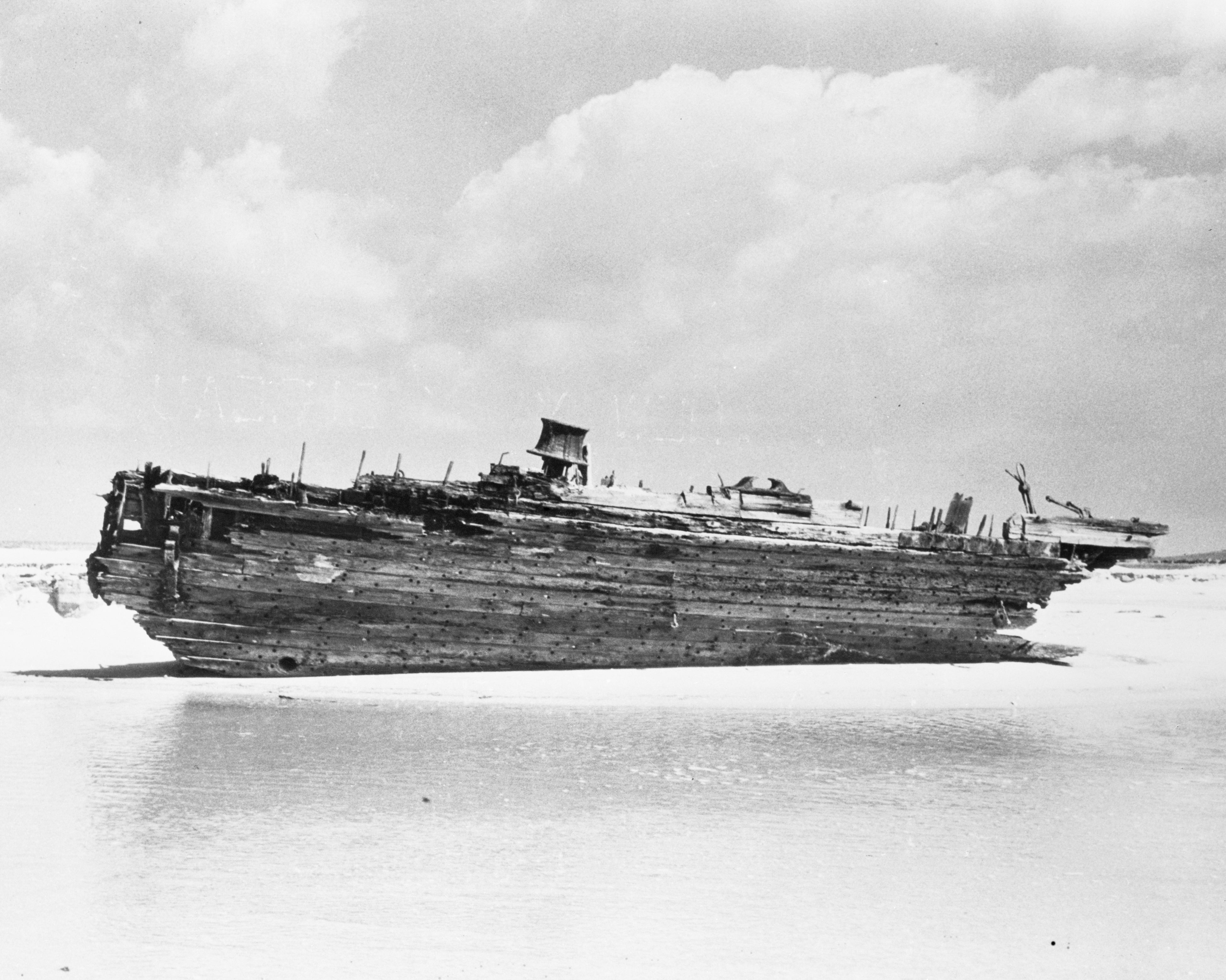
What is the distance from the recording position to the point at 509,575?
1529 cm

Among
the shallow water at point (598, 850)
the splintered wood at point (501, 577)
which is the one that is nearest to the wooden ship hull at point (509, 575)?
the splintered wood at point (501, 577)

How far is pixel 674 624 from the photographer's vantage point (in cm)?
1595

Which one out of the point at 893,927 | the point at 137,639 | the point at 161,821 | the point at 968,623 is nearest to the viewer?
the point at 893,927

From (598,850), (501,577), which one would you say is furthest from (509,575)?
(598,850)

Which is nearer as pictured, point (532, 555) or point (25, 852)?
point (25, 852)

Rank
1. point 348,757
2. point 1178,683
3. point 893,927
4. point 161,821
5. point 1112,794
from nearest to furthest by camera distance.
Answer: point 893,927
point 161,821
point 1112,794
point 348,757
point 1178,683

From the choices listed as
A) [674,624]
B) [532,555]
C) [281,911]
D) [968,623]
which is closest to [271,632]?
[532,555]

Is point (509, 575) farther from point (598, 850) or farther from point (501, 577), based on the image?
point (598, 850)

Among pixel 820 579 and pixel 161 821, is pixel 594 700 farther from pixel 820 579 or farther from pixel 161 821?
pixel 161 821

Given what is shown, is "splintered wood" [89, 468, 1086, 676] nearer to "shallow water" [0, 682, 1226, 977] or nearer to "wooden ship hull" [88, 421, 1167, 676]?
"wooden ship hull" [88, 421, 1167, 676]

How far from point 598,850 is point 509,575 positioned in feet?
29.2

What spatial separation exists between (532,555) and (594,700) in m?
2.82

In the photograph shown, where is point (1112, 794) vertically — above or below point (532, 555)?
below

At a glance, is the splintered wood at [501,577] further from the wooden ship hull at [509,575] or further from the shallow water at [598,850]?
the shallow water at [598,850]
